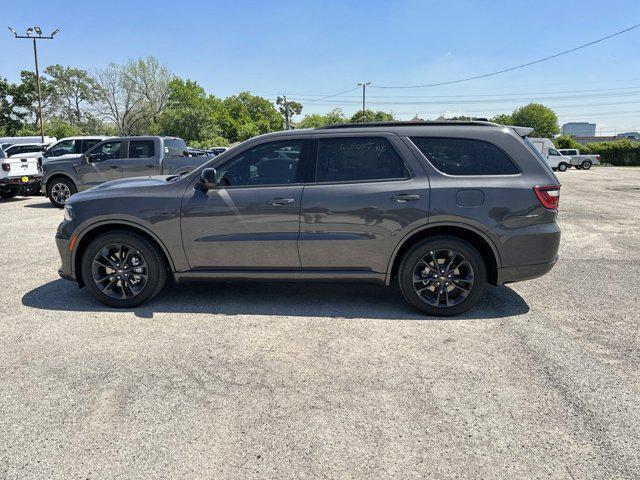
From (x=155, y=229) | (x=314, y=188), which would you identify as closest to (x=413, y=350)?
(x=314, y=188)

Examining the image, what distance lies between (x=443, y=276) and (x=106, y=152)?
10.3 metres

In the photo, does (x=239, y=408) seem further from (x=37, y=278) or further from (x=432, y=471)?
(x=37, y=278)

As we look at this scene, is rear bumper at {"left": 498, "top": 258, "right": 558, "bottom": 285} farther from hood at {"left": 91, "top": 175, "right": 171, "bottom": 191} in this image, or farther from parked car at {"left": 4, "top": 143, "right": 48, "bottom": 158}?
parked car at {"left": 4, "top": 143, "right": 48, "bottom": 158}

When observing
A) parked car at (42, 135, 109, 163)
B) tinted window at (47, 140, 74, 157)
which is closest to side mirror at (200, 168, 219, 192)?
parked car at (42, 135, 109, 163)

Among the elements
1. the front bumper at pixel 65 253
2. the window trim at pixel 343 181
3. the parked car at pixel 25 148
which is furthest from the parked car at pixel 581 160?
the front bumper at pixel 65 253

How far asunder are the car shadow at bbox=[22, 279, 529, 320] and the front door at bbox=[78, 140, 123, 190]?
22.4 feet

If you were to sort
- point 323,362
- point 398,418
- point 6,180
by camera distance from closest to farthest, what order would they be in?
point 398,418, point 323,362, point 6,180

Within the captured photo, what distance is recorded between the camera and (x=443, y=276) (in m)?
4.32

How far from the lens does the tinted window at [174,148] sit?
38.7 feet

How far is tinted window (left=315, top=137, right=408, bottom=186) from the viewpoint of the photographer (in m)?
4.35

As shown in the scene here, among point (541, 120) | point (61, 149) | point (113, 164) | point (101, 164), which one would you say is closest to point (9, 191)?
point (61, 149)

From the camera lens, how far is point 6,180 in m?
12.9

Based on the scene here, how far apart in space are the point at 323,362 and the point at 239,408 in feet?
2.70

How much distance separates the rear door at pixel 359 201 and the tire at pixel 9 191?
12697 millimetres
